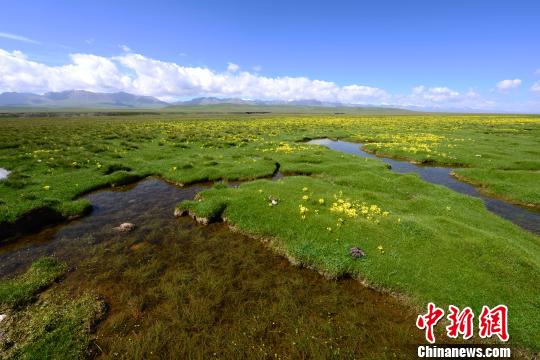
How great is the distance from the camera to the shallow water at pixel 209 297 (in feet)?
33.0

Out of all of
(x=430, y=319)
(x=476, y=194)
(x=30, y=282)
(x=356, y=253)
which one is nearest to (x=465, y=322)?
(x=430, y=319)

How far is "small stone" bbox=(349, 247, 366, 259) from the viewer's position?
47.5ft

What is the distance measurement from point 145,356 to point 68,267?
8.13 m

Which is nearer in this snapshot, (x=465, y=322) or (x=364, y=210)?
(x=465, y=322)

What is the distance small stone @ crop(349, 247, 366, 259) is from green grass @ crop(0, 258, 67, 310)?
50.5 feet

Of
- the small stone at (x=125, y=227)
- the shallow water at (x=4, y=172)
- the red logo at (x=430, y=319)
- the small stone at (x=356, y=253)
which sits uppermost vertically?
the shallow water at (x=4, y=172)

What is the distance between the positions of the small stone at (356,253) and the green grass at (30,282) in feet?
50.5

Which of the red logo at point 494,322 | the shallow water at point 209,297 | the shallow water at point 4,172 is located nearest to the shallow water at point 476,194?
the red logo at point 494,322

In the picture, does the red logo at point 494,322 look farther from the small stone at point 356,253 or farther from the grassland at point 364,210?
the small stone at point 356,253

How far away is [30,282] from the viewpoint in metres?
12.7

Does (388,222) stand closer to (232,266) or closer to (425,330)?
(425,330)

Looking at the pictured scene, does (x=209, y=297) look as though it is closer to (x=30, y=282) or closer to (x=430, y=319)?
(x=30, y=282)

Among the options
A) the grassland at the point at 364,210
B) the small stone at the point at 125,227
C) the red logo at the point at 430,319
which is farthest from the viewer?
the small stone at the point at 125,227

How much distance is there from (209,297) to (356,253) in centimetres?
807
